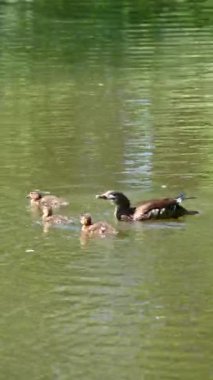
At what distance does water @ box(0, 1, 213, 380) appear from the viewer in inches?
314

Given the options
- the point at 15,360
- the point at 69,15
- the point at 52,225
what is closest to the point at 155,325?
the point at 15,360

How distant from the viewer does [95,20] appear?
30.5 metres

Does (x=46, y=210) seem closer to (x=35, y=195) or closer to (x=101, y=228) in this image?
(x=35, y=195)

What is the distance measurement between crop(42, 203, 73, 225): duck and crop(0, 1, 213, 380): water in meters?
0.09

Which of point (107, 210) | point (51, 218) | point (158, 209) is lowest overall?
point (107, 210)

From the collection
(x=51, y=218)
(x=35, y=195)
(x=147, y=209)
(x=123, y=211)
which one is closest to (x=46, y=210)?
(x=51, y=218)

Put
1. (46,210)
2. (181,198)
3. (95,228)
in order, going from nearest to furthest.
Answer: (95,228) < (46,210) < (181,198)

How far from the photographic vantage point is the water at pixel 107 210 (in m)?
7.99

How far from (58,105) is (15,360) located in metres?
10.5

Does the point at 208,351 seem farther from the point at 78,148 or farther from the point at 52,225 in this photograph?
the point at 78,148

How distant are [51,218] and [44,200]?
451 mm

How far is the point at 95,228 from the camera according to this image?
1053cm

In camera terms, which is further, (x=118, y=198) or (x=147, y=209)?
(x=118, y=198)

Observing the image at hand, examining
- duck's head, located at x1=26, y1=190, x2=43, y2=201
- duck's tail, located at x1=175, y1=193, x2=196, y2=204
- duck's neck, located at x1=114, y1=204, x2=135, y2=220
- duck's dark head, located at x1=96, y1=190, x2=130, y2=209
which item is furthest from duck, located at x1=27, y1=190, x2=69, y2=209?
duck's tail, located at x1=175, y1=193, x2=196, y2=204
